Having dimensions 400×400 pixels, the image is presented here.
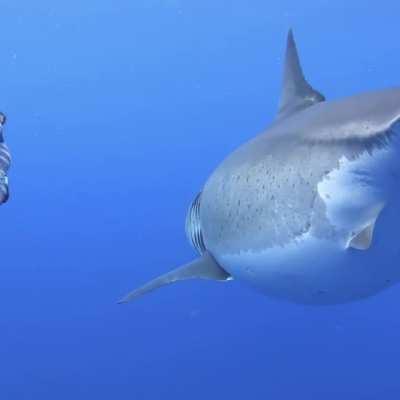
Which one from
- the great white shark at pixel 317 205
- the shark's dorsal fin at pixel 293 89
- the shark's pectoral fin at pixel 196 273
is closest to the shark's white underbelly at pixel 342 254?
the great white shark at pixel 317 205

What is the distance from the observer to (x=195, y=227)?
280 centimetres

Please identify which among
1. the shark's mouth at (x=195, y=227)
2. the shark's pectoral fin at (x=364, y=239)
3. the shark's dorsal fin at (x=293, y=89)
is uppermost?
the shark's dorsal fin at (x=293, y=89)

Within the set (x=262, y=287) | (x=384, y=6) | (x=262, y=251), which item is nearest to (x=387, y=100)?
(x=262, y=251)

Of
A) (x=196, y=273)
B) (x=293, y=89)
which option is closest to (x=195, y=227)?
(x=196, y=273)

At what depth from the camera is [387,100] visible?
4.71 ft

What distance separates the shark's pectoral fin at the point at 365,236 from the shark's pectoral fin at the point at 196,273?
100 centimetres

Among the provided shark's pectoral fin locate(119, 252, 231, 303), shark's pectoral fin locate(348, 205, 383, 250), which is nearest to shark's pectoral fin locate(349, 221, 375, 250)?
shark's pectoral fin locate(348, 205, 383, 250)

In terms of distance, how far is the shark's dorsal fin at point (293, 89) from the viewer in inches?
109

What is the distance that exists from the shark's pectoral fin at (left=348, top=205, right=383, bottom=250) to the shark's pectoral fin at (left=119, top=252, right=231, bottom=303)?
996 millimetres

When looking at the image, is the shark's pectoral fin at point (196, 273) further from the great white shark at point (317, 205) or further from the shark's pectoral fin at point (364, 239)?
the shark's pectoral fin at point (364, 239)

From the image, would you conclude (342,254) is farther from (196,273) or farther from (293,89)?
(293,89)

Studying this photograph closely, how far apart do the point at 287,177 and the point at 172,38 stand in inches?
469

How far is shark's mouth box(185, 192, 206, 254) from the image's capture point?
2742 mm

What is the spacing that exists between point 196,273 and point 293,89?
87 centimetres
